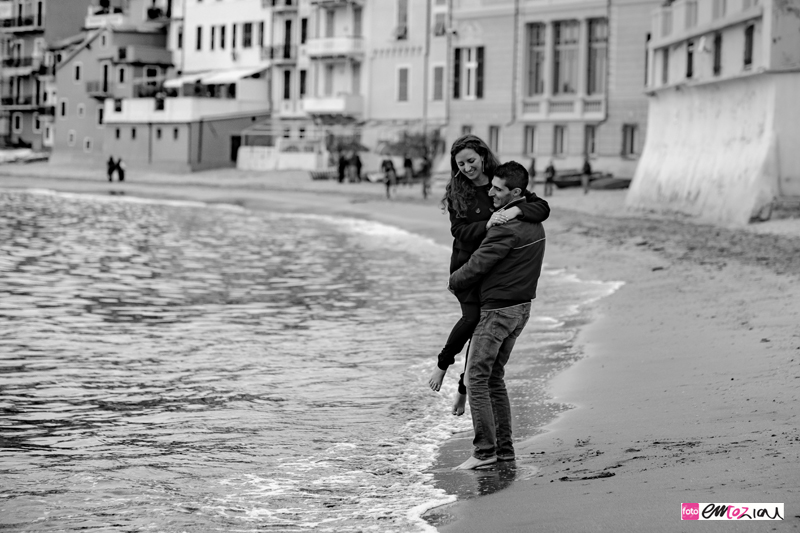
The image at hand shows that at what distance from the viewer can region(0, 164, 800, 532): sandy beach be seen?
623 cm

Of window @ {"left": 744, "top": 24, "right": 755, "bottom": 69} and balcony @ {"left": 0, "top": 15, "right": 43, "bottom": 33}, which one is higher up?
balcony @ {"left": 0, "top": 15, "right": 43, "bottom": 33}

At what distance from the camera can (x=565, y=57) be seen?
49.5m

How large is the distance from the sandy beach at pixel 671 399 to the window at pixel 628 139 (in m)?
24.0

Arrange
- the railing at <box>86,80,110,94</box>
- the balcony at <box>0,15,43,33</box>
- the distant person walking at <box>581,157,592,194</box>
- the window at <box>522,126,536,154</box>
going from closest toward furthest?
the distant person walking at <box>581,157,592,194</box> < the window at <box>522,126,536,154</box> < the railing at <box>86,80,110,94</box> < the balcony at <box>0,15,43,33</box>

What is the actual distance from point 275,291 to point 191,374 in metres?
7.93

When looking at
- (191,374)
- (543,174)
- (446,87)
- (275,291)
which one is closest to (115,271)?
(275,291)

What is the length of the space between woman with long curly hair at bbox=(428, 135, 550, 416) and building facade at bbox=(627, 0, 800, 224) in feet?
63.9

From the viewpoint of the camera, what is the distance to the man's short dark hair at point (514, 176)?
716 cm

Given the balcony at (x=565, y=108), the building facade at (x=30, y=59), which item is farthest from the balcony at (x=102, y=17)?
the balcony at (x=565, y=108)

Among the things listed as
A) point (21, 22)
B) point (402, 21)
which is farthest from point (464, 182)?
point (21, 22)

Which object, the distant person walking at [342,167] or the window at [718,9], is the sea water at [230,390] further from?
the distant person walking at [342,167]

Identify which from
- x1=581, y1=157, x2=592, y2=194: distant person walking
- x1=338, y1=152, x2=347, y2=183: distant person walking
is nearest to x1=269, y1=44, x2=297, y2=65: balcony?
x1=338, y1=152, x2=347, y2=183: distant person walking

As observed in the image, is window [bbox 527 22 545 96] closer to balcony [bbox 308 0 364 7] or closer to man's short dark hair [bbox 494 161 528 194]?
balcony [bbox 308 0 364 7]

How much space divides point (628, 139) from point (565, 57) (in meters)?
4.39
